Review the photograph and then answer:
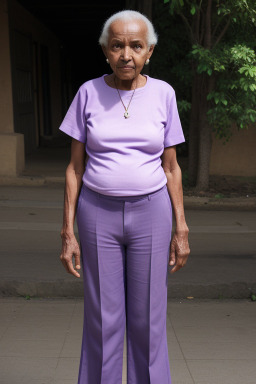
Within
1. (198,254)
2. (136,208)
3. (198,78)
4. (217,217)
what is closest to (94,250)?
(136,208)

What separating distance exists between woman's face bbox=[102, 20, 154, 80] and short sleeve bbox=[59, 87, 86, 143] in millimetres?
187

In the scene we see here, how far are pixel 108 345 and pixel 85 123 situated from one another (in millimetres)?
983

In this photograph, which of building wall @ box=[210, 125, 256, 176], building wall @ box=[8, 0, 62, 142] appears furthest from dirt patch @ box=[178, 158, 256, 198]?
building wall @ box=[8, 0, 62, 142]

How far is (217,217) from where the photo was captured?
8.16 m

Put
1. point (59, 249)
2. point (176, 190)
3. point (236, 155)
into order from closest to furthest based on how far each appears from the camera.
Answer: point (176, 190) < point (59, 249) < point (236, 155)

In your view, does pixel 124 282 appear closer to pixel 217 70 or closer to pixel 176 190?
pixel 176 190

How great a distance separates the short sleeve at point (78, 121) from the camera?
2.62 meters

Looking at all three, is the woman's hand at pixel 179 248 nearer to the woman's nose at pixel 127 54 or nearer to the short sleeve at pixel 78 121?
the short sleeve at pixel 78 121

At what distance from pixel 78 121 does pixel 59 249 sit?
3.74 meters

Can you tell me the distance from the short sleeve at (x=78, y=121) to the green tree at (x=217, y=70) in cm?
538

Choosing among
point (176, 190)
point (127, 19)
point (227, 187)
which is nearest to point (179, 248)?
point (176, 190)

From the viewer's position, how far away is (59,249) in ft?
20.4

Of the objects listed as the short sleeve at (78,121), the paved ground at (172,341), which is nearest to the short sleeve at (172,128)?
the short sleeve at (78,121)

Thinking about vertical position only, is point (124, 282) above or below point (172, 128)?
below
